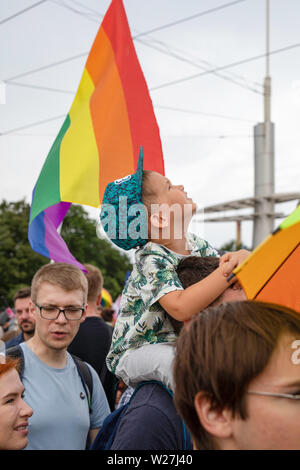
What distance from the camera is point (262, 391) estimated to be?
45.6 inches

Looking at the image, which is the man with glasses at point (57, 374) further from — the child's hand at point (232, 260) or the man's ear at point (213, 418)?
the man's ear at point (213, 418)

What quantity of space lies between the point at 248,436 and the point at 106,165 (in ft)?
9.08

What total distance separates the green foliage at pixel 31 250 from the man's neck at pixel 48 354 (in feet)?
100

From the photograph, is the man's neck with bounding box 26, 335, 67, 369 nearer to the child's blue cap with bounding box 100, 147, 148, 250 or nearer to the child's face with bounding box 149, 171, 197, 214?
the child's blue cap with bounding box 100, 147, 148, 250

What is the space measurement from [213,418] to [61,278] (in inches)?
76.8

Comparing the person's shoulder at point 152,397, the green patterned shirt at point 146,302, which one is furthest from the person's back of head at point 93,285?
the person's shoulder at point 152,397

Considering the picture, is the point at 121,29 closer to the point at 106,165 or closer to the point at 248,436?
the point at 106,165

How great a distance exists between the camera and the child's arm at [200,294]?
5.39 ft

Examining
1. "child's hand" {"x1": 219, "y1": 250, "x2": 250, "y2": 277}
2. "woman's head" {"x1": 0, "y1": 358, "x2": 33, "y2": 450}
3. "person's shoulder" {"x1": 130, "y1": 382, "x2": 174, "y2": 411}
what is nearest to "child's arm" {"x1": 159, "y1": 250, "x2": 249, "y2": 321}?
"child's hand" {"x1": 219, "y1": 250, "x2": 250, "y2": 277}

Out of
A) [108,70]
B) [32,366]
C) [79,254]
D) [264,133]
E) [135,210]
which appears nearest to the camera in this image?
[135,210]

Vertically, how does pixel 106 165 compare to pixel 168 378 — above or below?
above

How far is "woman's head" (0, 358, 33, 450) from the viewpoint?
213 centimetres
